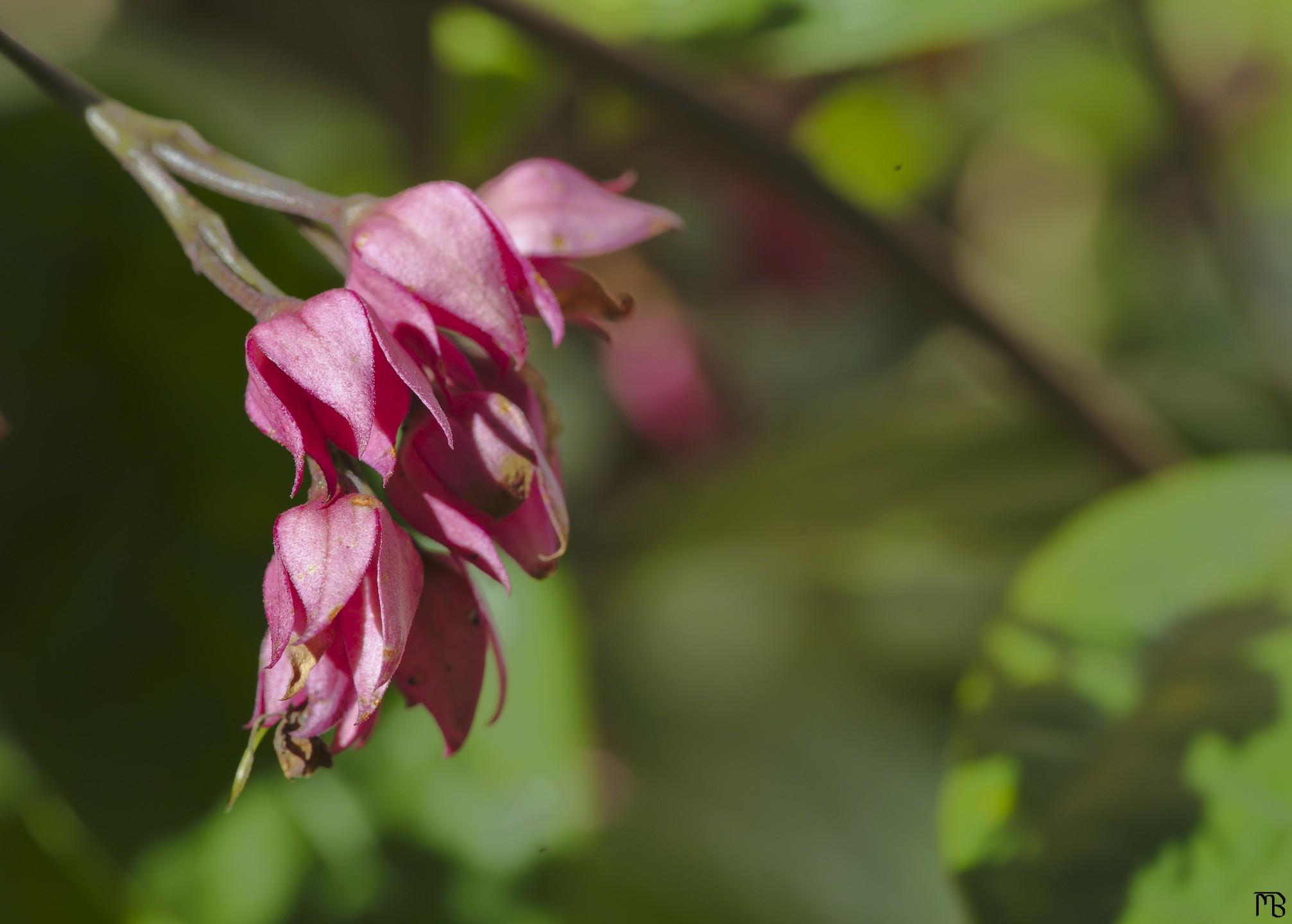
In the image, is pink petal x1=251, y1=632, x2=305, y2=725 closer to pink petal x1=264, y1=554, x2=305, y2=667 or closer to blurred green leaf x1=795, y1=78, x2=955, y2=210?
pink petal x1=264, y1=554, x2=305, y2=667

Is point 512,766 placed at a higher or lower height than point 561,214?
lower

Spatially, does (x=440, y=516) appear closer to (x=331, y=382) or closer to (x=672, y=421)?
A: (x=331, y=382)

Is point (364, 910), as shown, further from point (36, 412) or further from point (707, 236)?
point (707, 236)

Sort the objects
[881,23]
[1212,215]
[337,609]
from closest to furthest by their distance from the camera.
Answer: [337,609]
[881,23]
[1212,215]

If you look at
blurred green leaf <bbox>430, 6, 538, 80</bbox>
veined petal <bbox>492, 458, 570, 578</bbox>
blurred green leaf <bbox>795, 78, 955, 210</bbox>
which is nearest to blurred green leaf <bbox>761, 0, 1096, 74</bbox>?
blurred green leaf <bbox>430, 6, 538, 80</bbox>

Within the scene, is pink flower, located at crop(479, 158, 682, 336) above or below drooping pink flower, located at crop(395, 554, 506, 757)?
above

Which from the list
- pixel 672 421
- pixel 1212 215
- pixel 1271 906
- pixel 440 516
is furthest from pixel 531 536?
pixel 1212 215

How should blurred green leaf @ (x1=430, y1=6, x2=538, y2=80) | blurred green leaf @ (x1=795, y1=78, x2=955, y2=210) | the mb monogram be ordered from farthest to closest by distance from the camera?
blurred green leaf @ (x1=795, y1=78, x2=955, y2=210) → blurred green leaf @ (x1=430, y1=6, x2=538, y2=80) → the mb monogram

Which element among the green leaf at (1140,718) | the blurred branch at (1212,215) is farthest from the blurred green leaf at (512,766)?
the blurred branch at (1212,215)
